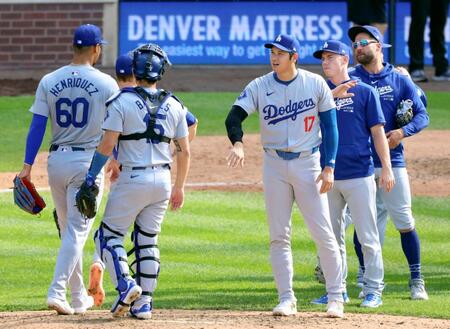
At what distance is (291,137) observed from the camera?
9.16 metres

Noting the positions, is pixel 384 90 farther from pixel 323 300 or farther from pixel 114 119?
→ pixel 114 119

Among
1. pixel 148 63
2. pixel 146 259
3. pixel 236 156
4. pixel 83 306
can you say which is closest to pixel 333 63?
pixel 236 156

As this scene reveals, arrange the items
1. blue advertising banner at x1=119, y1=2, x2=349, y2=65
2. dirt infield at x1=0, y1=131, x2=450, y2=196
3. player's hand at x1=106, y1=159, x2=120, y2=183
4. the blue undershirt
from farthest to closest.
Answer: blue advertising banner at x1=119, y1=2, x2=349, y2=65 → dirt infield at x1=0, y1=131, x2=450, y2=196 → player's hand at x1=106, y1=159, x2=120, y2=183 → the blue undershirt

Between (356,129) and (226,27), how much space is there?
1642 centimetres

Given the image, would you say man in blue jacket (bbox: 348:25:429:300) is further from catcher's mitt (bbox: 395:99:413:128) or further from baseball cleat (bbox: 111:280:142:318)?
baseball cleat (bbox: 111:280:142:318)

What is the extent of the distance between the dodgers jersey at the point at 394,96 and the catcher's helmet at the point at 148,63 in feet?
6.88

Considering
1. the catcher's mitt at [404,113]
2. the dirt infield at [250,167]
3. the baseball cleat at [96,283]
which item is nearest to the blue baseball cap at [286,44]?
the catcher's mitt at [404,113]

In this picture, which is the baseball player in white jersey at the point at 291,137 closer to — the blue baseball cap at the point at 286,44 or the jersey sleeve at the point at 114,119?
the blue baseball cap at the point at 286,44

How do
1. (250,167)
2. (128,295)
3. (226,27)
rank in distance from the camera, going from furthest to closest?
(226,27), (250,167), (128,295)

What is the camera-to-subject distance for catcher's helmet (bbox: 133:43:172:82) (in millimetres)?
9016

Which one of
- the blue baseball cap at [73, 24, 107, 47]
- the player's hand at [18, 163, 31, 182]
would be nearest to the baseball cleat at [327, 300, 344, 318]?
the player's hand at [18, 163, 31, 182]

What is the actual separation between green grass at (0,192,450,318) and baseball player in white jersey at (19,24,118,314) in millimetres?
966

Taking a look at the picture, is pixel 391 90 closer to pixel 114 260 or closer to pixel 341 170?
pixel 341 170

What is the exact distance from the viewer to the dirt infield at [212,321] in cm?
891
